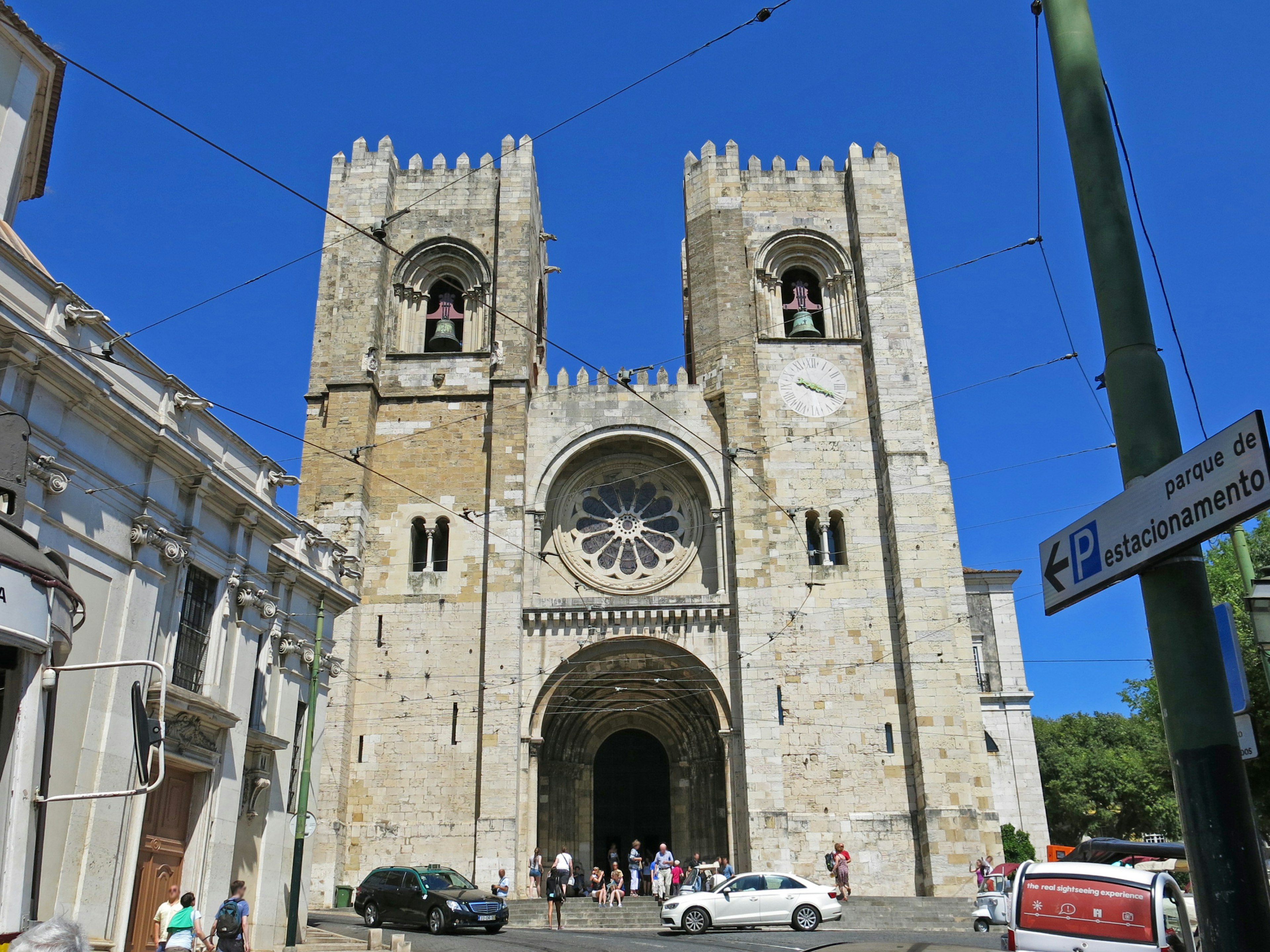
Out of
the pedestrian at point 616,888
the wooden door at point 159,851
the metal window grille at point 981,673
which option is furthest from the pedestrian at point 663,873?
the metal window grille at point 981,673

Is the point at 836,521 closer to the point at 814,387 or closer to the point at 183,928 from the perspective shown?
the point at 814,387

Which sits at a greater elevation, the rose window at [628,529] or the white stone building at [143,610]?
the rose window at [628,529]

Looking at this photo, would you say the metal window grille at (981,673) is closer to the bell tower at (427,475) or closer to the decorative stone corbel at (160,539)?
the bell tower at (427,475)

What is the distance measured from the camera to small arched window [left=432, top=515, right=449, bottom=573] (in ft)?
79.9

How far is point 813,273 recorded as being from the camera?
28062mm

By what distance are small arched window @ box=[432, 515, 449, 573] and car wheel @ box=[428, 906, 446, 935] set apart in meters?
9.21

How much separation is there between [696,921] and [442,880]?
4.16 metres

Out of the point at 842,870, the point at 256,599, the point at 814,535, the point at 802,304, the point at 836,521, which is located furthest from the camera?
the point at 802,304

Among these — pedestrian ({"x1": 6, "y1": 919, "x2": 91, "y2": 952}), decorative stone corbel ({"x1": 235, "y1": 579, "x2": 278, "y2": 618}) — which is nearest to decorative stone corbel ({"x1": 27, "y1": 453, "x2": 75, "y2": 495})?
decorative stone corbel ({"x1": 235, "y1": 579, "x2": 278, "y2": 618})

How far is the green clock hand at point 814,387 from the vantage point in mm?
25719

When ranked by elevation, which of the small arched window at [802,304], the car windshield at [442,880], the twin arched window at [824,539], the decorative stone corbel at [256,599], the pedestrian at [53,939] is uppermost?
the small arched window at [802,304]

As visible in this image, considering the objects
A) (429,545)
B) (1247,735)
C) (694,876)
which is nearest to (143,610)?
(1247,735)

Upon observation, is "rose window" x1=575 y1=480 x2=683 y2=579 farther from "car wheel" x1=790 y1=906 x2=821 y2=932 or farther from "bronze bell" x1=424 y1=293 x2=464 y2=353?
"car wheel" x1=790 y1=906 x2=821 y2=932

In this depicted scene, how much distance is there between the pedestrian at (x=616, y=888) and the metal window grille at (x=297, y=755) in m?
6.42
